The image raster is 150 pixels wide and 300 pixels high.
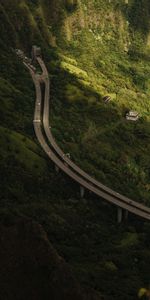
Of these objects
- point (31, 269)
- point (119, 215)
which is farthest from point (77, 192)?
point (31, 269)

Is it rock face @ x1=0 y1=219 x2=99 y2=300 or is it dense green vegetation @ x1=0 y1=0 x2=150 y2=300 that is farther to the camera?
dense green vegetation @ x1=0 y1=0 x2=150 y2=300

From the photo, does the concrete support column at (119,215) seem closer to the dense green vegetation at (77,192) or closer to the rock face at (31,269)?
the dense green vegetation at (77,192)

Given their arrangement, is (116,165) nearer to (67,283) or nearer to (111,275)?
(111,275)

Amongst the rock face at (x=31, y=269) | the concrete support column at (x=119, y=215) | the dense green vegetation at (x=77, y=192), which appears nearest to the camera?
the rock face at (x=31, y=269)

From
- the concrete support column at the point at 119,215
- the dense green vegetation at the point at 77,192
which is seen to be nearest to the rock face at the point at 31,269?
the dense green vegetation at the point at 77,192

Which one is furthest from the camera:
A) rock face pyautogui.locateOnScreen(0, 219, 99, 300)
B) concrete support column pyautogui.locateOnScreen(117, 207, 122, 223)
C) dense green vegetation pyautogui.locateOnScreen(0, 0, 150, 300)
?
concrete support column pyautogui.locateOnScreen(117, 207, 122, 223)

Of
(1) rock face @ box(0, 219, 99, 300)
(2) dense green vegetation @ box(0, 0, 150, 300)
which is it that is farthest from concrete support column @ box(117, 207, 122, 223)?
(1) rock face @ box(0, 219, 99, 300)

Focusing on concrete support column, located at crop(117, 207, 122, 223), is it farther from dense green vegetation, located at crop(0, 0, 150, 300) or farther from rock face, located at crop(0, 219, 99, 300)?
rock face, located at crop(0, 219, 99, 300)

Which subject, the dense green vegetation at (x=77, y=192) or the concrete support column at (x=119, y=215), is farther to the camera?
the concrete support column at (x=119, y=215)

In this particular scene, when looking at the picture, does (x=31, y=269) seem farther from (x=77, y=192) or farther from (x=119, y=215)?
(x=77, y=192)
